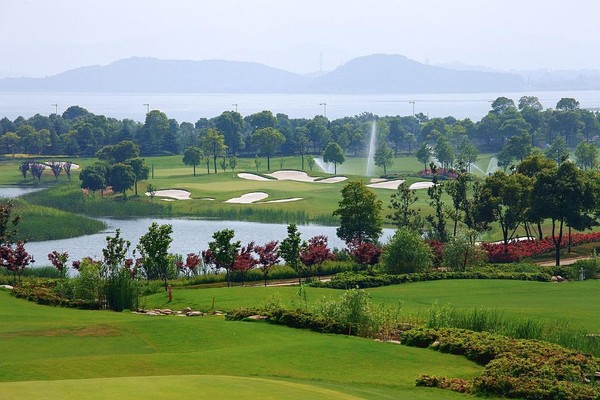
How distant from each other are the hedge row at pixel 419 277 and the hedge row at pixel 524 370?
50.7 feet

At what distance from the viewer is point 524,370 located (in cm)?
Answer: 2088

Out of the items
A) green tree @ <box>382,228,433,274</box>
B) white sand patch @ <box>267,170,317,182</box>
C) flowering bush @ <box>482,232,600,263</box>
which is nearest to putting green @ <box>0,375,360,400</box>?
green tree @ <box>382,228,433,274</box>

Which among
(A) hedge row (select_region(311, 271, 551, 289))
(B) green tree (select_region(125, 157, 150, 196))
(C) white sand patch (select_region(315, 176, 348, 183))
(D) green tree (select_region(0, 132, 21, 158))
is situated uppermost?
(D) green tree (select_region(0, 132, 21, 158))

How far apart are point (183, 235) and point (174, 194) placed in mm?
22998

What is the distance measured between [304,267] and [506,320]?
1955 centimetres

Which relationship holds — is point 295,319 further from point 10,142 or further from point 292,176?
point 10,142

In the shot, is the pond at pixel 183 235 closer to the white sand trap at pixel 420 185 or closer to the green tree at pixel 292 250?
the green tree at pixel 292 250

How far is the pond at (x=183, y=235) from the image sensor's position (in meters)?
60.8

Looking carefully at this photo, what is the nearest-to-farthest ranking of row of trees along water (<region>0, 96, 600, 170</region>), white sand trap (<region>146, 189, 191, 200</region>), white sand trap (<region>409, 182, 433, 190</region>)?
1. white sand trap (<region>146, 189, 191, 200</region>)
2. white sand trap (<region>409, 182, 433, 190</region>)
3. row of trees along water (<region>0, 96, 600, 170</region>)

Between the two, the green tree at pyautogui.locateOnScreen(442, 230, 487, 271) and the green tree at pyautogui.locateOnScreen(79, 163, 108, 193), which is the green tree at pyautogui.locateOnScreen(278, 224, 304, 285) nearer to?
the green tree at pyautogui.locateOnScreen(442, 230, 487, 271)

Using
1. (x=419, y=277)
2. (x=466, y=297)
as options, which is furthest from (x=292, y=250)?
(x=466, y=297)

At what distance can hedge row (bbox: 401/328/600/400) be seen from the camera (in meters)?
19.7

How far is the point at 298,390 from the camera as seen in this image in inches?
693

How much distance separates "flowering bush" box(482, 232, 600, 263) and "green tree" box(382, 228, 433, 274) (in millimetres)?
7122
